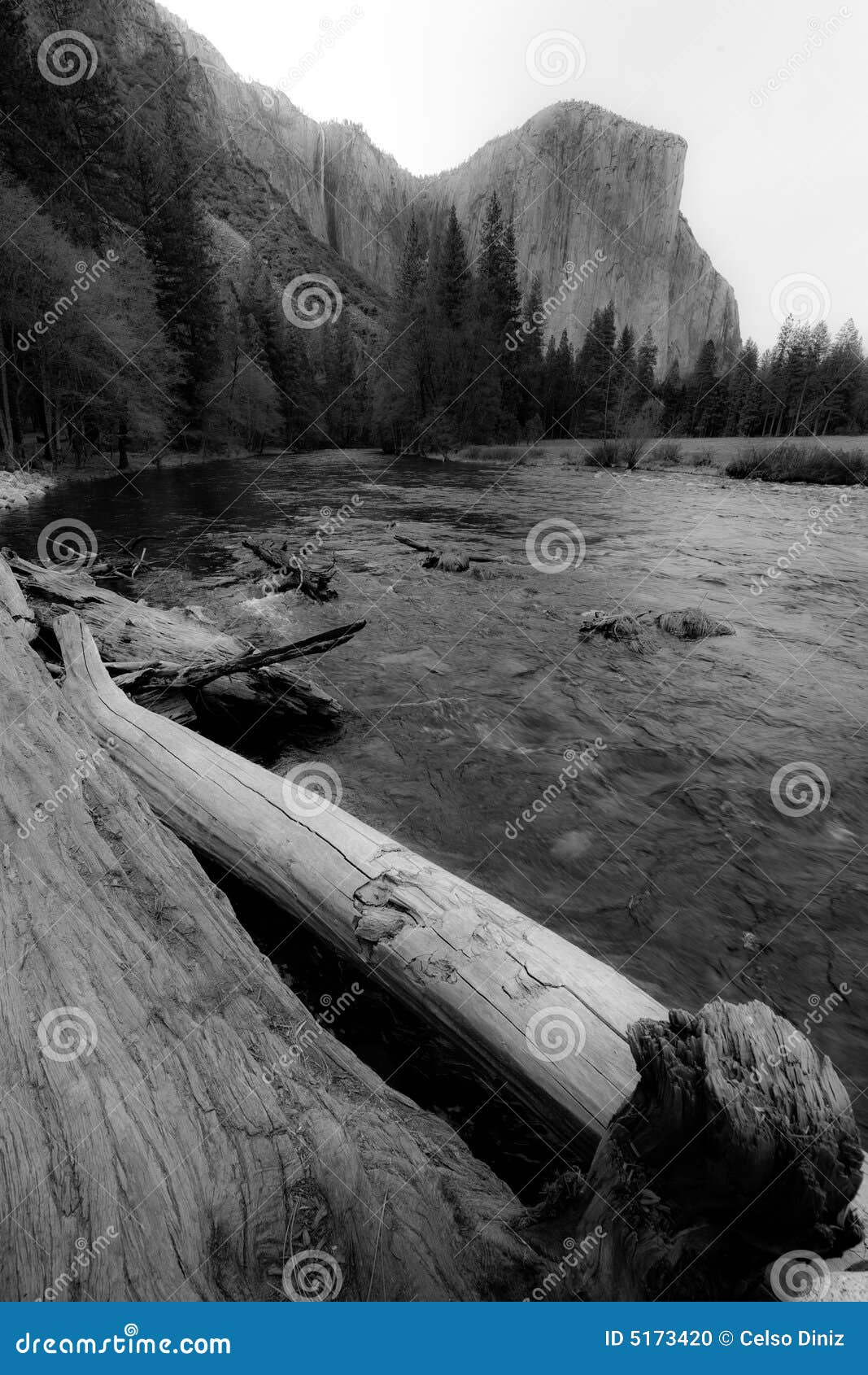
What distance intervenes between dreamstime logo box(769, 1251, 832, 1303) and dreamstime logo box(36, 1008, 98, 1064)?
2159 millimetres

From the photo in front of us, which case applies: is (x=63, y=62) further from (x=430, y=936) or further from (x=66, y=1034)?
(x=430, y=936)

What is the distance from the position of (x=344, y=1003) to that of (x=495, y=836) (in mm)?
1846

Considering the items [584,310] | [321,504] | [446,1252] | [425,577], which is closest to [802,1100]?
[446,1252]

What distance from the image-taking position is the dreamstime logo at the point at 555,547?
495 inches

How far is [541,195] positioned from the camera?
508 ft

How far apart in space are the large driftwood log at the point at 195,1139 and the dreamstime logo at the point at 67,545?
8252mm

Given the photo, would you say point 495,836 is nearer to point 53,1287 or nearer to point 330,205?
point 53,1287

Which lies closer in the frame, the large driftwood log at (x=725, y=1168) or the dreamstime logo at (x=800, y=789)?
the large driftwood log at (x=725, y=1168)

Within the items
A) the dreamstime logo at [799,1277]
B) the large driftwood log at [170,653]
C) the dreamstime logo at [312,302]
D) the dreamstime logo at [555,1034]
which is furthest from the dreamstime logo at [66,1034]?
the dreamstime logo at [312,302]

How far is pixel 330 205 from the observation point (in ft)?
537
